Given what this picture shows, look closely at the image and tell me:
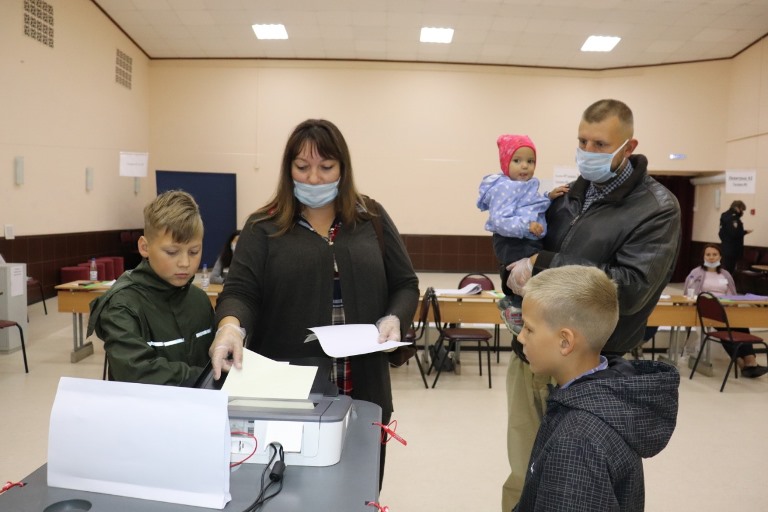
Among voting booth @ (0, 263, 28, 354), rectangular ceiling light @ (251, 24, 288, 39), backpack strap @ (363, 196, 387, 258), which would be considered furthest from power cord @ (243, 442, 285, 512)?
rectangular ceiling light @ (251, 24, 288, 39)

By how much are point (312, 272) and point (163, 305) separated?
442 mm

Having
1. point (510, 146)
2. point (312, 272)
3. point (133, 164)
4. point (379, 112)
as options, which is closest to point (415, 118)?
point (379, 112)

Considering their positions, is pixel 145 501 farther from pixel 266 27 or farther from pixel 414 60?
pixel 414 60

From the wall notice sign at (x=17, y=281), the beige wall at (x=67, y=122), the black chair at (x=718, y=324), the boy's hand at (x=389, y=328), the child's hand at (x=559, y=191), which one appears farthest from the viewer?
the beige wall at (x=67, y=122)

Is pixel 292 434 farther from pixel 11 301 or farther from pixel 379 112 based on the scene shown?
pixel 379 112

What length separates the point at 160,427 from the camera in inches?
39.6

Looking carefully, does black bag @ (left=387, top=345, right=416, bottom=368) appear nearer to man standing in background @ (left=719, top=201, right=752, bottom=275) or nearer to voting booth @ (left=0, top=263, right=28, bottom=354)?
voting booth @ (left=0, top=263, right=28, bottom=354)

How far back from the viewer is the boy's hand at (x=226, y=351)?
1289 mm

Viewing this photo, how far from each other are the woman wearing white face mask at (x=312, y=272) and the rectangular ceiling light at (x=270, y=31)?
28.5 ft

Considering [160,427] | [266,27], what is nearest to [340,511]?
[160,427]

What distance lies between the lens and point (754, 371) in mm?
5168

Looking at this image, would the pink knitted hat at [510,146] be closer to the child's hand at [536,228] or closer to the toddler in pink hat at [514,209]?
the toddler in pink hat at [514,209]

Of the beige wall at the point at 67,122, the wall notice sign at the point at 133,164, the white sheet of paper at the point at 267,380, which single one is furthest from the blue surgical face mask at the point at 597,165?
the beige wall at the point at 67,122

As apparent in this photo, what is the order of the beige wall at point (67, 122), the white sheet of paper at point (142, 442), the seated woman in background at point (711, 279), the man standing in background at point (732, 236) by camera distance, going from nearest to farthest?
the white sheet of paper at point (142, 442)
the seated woman in background at point (711, 279)
the beige wall at point (67, 122)
the man standing in background at point (732, 236)
